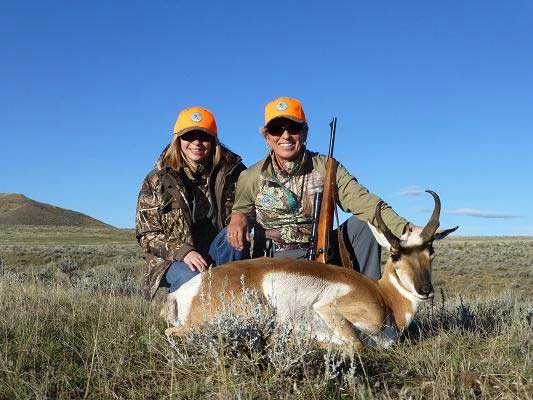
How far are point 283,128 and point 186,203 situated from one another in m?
1.27

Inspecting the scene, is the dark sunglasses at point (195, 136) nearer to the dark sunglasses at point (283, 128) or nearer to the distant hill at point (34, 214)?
the dark sunglasses at point (283, 128)

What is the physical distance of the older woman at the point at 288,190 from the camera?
5773 millimetres

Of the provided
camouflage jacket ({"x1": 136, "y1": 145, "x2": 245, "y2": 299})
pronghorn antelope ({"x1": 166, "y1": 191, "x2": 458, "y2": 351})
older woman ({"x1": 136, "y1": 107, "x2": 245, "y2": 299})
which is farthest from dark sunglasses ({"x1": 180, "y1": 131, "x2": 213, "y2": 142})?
pronghorn antelope ({"x1": 166, "y1": 191, "x2": 458, "y2": 351})

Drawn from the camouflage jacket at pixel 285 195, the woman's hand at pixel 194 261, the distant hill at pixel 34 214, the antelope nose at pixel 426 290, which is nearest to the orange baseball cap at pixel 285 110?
the camouflage jacket at pixel 285 195

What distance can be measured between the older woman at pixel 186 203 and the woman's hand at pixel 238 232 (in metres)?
0.09

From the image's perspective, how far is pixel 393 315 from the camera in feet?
15.6

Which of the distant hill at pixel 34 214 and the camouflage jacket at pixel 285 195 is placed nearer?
the camouflage jacket at pixel 285 195

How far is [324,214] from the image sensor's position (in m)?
5.71

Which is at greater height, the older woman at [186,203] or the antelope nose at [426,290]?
the older woman at [186,203]

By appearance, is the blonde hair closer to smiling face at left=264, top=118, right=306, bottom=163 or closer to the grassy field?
smiling face at left=264, top=118, right=306, bottom=163

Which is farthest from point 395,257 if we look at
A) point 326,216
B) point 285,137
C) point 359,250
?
point 285,137

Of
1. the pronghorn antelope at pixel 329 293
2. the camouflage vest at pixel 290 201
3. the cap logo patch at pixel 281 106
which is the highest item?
the cap logo patch at pixel 281 106

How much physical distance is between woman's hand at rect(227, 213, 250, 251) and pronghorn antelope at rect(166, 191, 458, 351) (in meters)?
0.82

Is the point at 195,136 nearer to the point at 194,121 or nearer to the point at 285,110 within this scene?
the point at 194,121
